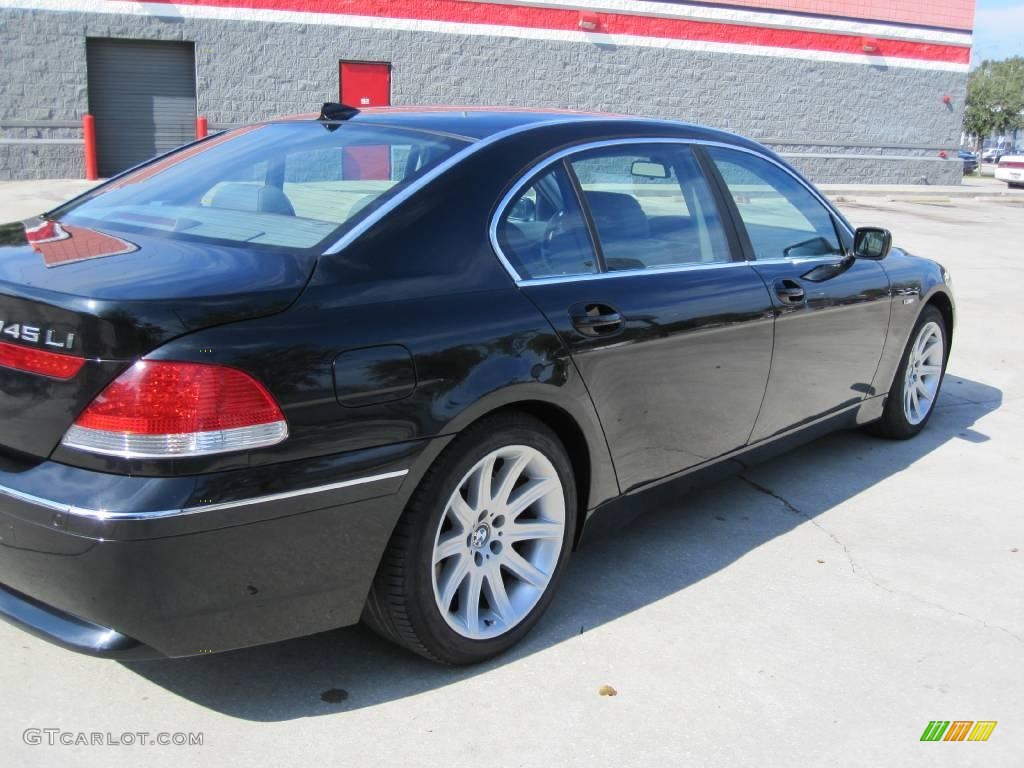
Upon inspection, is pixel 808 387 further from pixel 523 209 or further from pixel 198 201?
pixel 198 201

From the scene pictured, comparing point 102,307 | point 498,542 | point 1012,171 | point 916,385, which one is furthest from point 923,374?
point 1012,171

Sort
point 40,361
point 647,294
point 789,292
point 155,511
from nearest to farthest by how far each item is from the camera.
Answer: point 155,511 < point 40,361 < point 647,294 < point 789,292

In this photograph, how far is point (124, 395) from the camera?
2367 mm

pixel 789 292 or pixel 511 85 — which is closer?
pixel 789 292

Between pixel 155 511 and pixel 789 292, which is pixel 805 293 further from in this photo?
pixel 155 511

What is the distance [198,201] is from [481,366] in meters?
1.16

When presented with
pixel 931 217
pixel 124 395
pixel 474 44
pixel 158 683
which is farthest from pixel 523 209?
pixel 474 44

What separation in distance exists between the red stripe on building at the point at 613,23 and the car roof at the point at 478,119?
18758 millimetres

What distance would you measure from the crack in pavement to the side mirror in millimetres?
1158

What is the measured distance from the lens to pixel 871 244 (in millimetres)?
4688

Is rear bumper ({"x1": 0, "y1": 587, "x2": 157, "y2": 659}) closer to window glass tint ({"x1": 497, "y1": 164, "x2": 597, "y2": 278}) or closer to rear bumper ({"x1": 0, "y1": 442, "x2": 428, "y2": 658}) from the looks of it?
rear bumper ({"x1": 0, "y1": 442, "x2": 428, "y2": 658})

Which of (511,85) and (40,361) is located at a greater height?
(511,85)

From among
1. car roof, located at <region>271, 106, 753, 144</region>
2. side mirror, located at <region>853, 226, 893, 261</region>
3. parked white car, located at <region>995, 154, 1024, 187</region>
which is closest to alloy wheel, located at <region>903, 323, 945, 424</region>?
side mirror, located at <region>853, 226, 893, 261</region>

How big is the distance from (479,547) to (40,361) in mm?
1319
